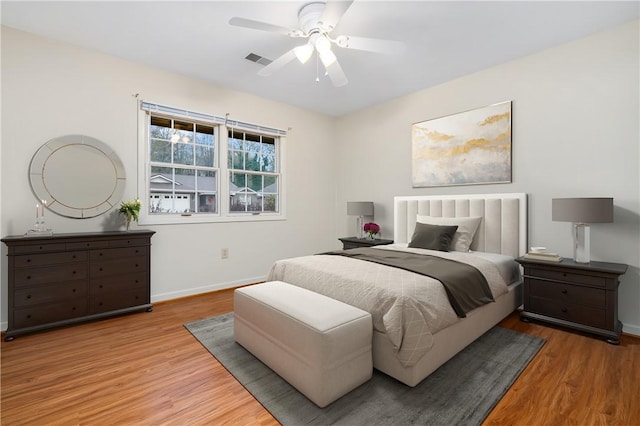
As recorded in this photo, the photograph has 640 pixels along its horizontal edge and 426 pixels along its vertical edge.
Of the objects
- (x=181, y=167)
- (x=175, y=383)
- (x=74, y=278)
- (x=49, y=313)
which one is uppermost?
(x=181, y=167)

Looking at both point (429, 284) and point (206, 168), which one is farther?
point (206, 168)

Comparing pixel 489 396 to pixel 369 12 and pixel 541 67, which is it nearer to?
pixel 369 12

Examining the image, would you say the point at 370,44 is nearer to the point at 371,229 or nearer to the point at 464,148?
the point at 464,148

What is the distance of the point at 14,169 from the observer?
2.78m

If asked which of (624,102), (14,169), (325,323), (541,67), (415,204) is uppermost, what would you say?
(541,67)

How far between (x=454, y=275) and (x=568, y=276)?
4.05 ft

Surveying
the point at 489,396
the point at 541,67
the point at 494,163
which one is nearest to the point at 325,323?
the point at 489,396

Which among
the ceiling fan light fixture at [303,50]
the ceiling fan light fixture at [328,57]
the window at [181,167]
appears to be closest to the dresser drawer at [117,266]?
the window at [181,167]

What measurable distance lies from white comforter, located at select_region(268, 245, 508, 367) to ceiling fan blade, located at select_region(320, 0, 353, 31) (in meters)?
1.86

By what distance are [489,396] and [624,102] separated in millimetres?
2893

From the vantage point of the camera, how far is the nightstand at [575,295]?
8.14 feet

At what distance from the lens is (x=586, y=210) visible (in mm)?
2574

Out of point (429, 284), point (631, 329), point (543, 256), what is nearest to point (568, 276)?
point (543, 256)

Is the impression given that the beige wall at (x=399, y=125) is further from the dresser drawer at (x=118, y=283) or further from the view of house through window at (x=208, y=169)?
the dresser drawer at (x=118, y=283)
